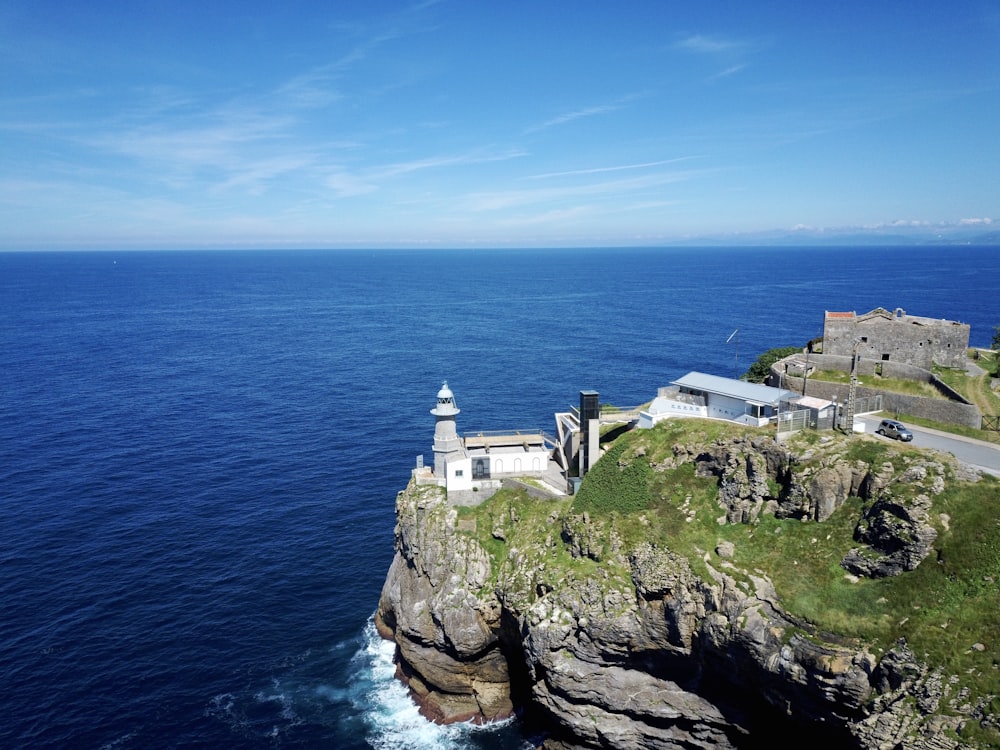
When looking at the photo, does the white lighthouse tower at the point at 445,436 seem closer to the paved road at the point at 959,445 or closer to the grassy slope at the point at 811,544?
the grassy slope at the point at 811,544

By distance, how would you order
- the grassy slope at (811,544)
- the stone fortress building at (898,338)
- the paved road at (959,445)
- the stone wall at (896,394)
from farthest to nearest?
the stone fortress building at (898,338) → the stone wall at (896,394) → the paved road at (959,445) → the grassy slope at (811,544)

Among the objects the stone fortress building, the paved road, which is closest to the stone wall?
the paved road

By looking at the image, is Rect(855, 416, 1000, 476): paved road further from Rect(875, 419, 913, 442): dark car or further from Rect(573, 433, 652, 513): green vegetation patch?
Rect(573, 433, 652, 513): green vegetation patch

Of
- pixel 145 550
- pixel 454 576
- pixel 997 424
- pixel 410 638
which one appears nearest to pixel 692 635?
pixel 454 576

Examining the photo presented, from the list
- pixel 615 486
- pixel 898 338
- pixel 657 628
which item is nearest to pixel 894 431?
pixel 615 486

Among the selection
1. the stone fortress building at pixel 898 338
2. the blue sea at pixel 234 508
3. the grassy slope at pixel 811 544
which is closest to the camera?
the grassy slope at pixel 811 544

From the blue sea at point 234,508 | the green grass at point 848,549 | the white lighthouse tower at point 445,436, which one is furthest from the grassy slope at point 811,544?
the blue sea at point 234,508
